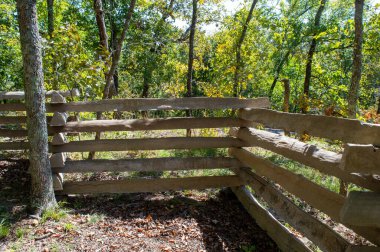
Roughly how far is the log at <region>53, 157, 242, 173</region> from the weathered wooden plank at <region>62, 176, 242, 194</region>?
20 centimetres

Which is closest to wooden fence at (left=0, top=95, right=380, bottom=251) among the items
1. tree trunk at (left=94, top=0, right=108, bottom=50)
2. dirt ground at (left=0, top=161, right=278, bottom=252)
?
dirt ground at (left=0, top=161, right=278, bottom=252)

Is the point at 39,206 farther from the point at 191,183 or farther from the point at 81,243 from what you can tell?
the point at 191,183

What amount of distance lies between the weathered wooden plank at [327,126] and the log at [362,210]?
0.43 m

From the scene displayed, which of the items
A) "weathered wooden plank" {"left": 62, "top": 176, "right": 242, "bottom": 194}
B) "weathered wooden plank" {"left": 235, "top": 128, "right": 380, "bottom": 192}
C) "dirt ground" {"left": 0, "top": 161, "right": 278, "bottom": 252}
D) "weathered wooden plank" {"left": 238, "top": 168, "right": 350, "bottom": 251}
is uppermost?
"weathered wooden plank" {"left": 235, "top": 128, "right": 380, "bottom": 192}

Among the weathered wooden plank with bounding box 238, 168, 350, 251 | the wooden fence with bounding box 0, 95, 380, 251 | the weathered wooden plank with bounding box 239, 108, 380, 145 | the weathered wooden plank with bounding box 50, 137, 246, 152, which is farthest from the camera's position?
the weathered wooden plank with bounding box 50, 137, 246, 152

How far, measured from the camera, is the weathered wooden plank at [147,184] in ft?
15.8

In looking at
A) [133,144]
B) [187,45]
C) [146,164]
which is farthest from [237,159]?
[187,45]

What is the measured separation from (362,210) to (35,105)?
12.6 feet

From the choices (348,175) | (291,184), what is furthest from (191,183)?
(348,175)

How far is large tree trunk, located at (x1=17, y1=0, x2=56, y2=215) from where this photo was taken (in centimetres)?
370

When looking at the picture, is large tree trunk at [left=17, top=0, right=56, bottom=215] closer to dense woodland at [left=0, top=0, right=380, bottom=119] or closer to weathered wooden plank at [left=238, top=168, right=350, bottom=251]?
dense woodland at [left=0, top=0, right=380, bottom=119]

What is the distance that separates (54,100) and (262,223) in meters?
3.63

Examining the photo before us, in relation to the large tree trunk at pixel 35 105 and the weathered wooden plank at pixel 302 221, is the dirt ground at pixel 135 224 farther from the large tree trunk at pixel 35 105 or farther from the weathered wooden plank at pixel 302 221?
the weathered wooden plank at pixel 302 221

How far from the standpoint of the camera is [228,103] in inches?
185
